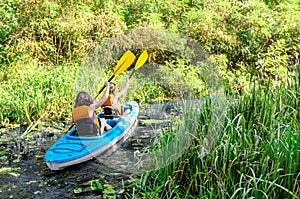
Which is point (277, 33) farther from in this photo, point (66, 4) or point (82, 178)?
point (82, 178)

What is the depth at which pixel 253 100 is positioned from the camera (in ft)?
10.5

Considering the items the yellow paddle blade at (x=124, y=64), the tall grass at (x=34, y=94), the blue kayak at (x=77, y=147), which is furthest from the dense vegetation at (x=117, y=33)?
the blue kayak at (x=77, y=147)

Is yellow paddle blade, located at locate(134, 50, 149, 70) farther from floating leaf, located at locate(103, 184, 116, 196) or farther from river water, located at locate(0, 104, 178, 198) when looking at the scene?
floating leaf, located at locate(103, 184, 116, 196)

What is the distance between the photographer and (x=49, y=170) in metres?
3.73

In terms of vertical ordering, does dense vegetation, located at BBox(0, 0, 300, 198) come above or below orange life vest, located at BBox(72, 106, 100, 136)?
above

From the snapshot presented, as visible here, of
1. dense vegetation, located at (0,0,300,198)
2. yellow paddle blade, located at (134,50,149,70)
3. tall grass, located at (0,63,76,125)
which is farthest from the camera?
dense vegetation, located at (0,0,300,198)

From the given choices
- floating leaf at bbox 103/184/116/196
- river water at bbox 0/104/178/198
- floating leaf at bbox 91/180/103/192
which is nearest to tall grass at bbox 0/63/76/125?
river water at bbox 0/104/178/198

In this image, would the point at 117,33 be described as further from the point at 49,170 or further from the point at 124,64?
the point at 49,170

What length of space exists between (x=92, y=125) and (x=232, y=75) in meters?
4.00

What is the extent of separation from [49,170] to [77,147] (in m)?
0.35

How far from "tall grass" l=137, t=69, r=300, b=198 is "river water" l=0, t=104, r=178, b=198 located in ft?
1.63

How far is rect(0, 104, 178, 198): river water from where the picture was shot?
127 inches

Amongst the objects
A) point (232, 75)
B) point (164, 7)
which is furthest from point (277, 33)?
point (164, 7)

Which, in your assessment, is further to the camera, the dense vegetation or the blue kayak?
the dense vegetation
